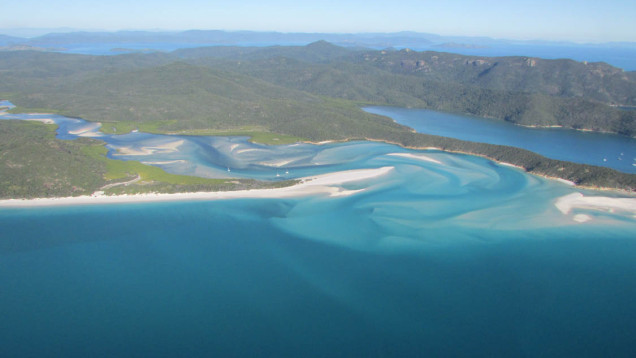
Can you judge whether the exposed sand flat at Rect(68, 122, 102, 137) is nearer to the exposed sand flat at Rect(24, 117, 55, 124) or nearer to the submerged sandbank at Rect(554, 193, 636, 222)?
the exposed sand flat at Rect(24, 117, 55, 124)

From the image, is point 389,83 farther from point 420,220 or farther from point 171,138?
point 420,220

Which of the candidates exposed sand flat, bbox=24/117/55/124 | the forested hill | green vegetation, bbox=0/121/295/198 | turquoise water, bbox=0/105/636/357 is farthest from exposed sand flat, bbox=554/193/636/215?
exposed sand flat, bbox=24/117/55/124

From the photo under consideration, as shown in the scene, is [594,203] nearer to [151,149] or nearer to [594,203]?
[594,203]

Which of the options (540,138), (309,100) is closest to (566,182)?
(540,138)

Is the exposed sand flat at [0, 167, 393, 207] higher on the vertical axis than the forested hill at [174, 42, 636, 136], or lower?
lower

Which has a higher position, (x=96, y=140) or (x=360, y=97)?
(x=360, y=97)

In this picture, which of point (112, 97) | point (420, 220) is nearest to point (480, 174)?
point (420, 220)
